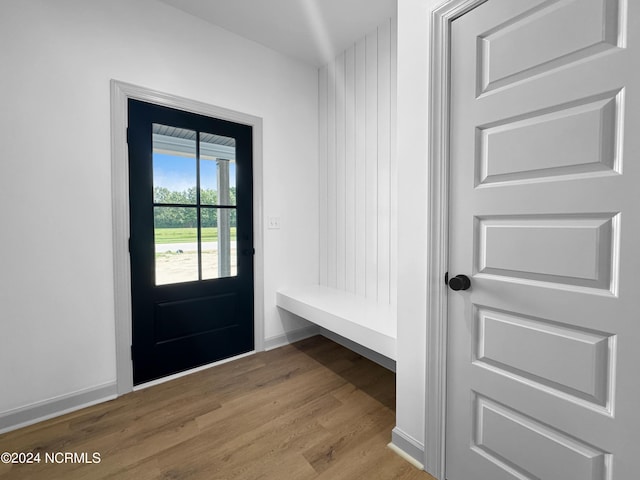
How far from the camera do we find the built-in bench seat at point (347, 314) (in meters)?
1.85

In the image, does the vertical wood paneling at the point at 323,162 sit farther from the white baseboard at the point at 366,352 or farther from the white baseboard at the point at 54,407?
the white baseboard at the point at 54,407

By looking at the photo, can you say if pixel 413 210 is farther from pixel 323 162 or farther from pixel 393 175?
pixel 323 162

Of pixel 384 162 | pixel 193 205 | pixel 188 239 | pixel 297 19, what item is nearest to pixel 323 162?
pixel 384 162

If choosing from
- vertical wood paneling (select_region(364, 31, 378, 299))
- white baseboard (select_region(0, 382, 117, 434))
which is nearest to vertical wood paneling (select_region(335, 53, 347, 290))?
vertical wood paneling (select_region(364, 31, 378, 299))

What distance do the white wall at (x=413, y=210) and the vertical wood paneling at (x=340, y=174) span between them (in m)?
1.35

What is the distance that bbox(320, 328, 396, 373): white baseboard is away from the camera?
2.43 meters

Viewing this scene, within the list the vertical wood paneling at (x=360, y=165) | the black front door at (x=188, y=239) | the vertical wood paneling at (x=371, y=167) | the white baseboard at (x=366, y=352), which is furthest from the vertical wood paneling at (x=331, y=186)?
the black front door at (x=188, y=239)

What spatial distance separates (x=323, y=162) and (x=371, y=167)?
2.22 ft

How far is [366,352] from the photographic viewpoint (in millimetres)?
2631

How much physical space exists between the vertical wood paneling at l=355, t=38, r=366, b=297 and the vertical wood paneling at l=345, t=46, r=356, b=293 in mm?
41

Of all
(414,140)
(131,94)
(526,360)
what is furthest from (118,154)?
(526,360)

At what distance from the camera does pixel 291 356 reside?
2668 mm

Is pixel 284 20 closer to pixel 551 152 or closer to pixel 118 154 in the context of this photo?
pixel 118 154

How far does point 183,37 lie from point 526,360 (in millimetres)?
2950
